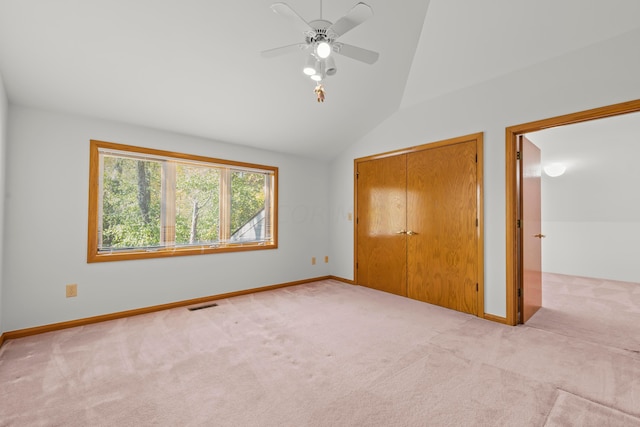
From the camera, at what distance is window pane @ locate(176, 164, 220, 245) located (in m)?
3.55

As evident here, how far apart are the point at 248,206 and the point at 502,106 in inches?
133

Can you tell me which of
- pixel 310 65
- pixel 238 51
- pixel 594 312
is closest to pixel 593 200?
pixel 594 312

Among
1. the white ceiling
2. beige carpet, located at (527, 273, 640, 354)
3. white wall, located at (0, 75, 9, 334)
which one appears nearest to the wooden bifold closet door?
beige carpet, located at (527, 273, 640, 354)

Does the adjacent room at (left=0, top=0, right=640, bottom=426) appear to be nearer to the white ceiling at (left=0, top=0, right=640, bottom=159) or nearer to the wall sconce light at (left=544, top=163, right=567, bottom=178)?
the white ceiling at (left=0, top=0, right=640, bottom=159)

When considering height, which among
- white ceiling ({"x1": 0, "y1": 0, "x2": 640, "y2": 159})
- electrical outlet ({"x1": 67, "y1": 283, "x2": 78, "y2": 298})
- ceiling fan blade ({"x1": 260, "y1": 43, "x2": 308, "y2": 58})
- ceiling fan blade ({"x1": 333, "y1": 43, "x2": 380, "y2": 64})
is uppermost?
white ceiling ({"x1": 0, "y1": 0, "x2": 640, "y2": 159})

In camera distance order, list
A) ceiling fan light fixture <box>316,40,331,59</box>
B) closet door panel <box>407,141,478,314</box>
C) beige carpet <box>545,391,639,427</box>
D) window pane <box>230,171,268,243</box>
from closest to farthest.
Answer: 1. beige carpet <box>545,391,639,427</box>
2. ceiling fan light fixture <box>316,40,331,59</box>
3. closet door panel <box>407,141,478,314</box>
4. window pane <box>230,171,268,243</box>

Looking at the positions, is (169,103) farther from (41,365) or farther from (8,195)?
(41,365)

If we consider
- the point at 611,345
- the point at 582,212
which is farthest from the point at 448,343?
the point at 582,212

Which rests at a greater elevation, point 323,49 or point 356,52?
point 356,52

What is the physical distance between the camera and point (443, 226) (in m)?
3.43

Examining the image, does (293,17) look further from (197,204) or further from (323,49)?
(197,204)

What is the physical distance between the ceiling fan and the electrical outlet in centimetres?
287

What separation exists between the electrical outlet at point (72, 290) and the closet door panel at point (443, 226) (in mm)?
3756

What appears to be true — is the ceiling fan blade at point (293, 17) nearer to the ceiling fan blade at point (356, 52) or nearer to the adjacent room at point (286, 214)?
the adjacent room at point (286, 214)
